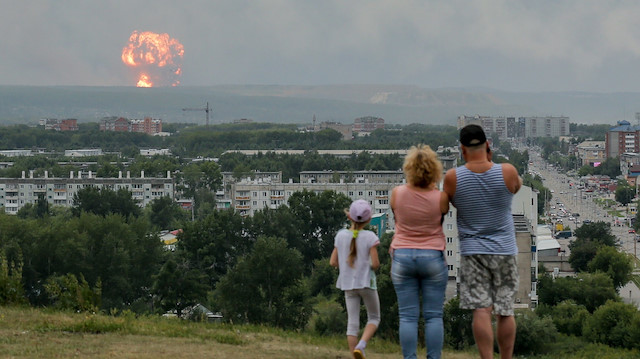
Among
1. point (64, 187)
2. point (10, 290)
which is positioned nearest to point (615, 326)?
point (10, 290)

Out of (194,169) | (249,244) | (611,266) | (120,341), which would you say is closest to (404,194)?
(120,341)

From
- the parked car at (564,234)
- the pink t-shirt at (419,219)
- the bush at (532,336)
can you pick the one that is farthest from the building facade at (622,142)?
the pink t-shirt at (419,219)

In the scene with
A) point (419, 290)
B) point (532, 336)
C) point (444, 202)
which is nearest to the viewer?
point (444, 202)

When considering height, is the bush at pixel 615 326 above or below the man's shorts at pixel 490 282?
below

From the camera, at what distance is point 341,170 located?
7894 centimetres

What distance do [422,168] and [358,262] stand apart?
2.90 feet

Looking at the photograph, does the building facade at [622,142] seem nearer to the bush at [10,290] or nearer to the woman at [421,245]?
the bush at [10,290]

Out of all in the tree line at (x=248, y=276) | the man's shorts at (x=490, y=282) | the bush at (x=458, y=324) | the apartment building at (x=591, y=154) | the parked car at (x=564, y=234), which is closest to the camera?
the man's shorts at (x=490, y=282)

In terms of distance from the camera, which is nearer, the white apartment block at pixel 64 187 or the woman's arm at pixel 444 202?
the woman's arm at pixel 444 202

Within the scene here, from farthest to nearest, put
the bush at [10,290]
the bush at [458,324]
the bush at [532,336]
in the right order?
the bush at [458,324]
the bush at [532,336]
the bush at [10,290]

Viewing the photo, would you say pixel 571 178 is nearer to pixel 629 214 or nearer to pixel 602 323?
pixel 629 214

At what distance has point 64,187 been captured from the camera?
211 feet

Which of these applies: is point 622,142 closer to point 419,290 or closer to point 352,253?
point 352,253

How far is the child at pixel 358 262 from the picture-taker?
6871mm
